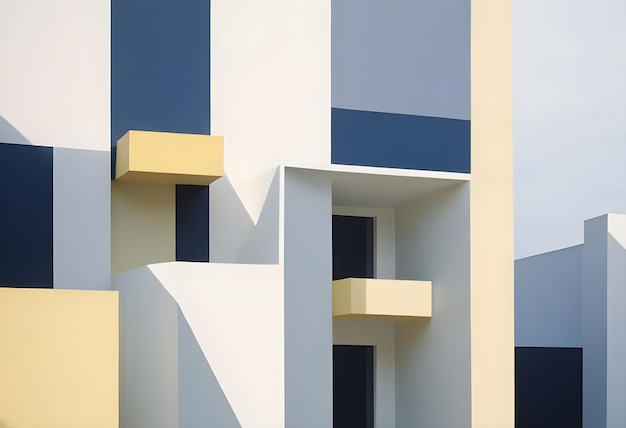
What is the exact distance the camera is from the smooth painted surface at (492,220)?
43.9 feet

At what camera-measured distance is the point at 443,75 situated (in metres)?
14.1

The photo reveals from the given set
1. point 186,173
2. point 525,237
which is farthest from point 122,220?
point 525,237

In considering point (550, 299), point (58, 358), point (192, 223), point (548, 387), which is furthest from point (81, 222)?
point (550, 299)

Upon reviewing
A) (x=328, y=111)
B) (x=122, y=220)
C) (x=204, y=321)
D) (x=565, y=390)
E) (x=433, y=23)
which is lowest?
(x=565, y=390)

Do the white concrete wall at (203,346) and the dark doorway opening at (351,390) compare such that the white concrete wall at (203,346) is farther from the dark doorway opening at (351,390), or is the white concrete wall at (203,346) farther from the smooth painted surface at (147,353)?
the dark doorway opening at (351,390)

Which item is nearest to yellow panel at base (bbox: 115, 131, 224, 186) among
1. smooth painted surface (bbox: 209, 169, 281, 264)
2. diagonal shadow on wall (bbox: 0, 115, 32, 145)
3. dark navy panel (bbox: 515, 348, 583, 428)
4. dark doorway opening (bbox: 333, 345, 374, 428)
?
smooth painted surface (bbox: 209, 169, 281, 264)

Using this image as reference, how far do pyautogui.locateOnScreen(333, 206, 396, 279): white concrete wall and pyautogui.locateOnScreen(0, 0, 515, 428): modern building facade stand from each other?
0.09 ft

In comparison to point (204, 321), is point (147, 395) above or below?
below

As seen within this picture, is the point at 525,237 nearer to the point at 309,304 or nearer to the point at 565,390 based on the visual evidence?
the point at 565,390

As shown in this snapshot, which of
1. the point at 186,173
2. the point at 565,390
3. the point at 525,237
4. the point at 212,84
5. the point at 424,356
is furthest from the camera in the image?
the point at 525,237

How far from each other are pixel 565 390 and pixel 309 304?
6.83 metres

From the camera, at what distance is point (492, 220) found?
1366cm

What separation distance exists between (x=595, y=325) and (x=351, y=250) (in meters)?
4.95

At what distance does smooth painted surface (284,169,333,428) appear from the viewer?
488 inches
